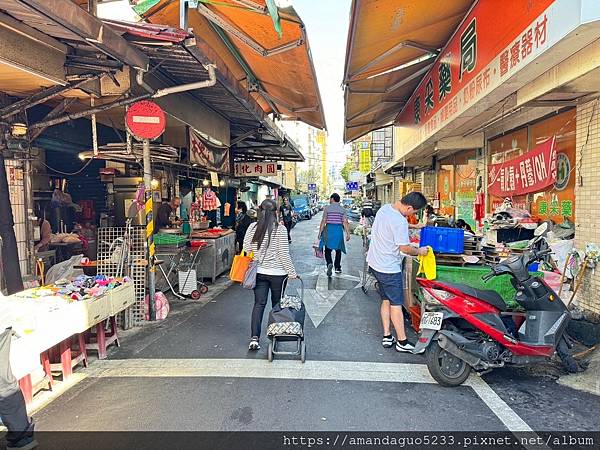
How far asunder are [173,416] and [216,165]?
8.12 metres

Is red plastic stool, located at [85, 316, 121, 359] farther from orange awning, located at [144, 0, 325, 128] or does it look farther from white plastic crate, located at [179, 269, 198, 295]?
orange awning, located at [144, 0, 325, 128]

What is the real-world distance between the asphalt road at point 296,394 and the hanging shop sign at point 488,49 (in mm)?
3150

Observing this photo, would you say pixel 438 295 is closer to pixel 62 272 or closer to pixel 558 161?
pixel 558 161

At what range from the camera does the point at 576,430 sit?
10.8ft

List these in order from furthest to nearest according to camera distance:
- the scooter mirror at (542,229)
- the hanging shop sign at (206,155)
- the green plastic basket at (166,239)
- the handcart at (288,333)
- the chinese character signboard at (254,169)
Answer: the chinese character signboard at (254,169), the hanging shop sign at (206,155), the green plastic basket at (166,239), the scooter mirror at (542,229), the handcart at (288,333)

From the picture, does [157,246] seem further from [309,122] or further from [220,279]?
[309,122]

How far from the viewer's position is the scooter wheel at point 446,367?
13.3ft

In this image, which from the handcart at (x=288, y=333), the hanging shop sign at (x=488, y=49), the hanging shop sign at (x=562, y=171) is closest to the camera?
the hanging shop sign at (x=488, y=49)

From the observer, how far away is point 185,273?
26.0 feet

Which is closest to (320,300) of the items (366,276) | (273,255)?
(366,276)

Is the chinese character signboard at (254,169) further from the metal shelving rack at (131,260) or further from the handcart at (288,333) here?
the handcart at (288,333)

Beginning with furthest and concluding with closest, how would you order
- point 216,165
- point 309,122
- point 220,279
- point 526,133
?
point 309,122 < point 216,165 < point 220,279 < point 526,133

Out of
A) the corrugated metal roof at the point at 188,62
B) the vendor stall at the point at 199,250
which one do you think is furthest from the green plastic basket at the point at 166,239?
the corrugated metal roof at the point at 188,62

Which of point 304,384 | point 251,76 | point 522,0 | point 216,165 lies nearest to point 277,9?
point 522,0
